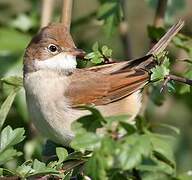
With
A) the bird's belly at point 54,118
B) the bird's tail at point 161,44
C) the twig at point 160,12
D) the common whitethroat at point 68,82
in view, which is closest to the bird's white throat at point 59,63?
the common whitethroat at point 68,82

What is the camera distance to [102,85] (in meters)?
4.15

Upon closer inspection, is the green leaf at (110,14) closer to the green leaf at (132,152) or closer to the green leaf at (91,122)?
the green leaf at (91,122)

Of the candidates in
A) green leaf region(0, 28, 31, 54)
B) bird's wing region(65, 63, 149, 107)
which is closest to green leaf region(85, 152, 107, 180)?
bird's wing region(65, 63, 149, 107)

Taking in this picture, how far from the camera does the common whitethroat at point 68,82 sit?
389 cm

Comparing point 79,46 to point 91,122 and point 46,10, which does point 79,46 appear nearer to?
point 46,10

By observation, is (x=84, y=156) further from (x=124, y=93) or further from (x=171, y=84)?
(x=124, y=93)

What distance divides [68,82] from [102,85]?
0.21 metres

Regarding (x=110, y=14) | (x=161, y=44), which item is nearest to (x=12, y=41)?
(x=110, y=14)

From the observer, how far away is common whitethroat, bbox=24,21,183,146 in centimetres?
389

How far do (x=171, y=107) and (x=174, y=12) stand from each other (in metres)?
1.25

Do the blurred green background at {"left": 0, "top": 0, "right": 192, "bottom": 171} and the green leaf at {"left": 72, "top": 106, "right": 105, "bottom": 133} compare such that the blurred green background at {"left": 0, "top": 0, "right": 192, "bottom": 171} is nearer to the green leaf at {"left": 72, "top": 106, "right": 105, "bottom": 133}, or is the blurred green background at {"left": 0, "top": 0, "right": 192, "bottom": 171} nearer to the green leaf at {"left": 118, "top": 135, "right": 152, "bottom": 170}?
the green leaf at {"left": 72, "top": 106, "right": 105, "bottom": 133}

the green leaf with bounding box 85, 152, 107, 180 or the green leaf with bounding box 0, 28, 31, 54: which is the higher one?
the green leaf with bounding box 0, 28, 31, 54

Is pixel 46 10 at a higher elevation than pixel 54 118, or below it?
higher

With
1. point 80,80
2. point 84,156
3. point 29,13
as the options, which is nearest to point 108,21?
point 80,80
